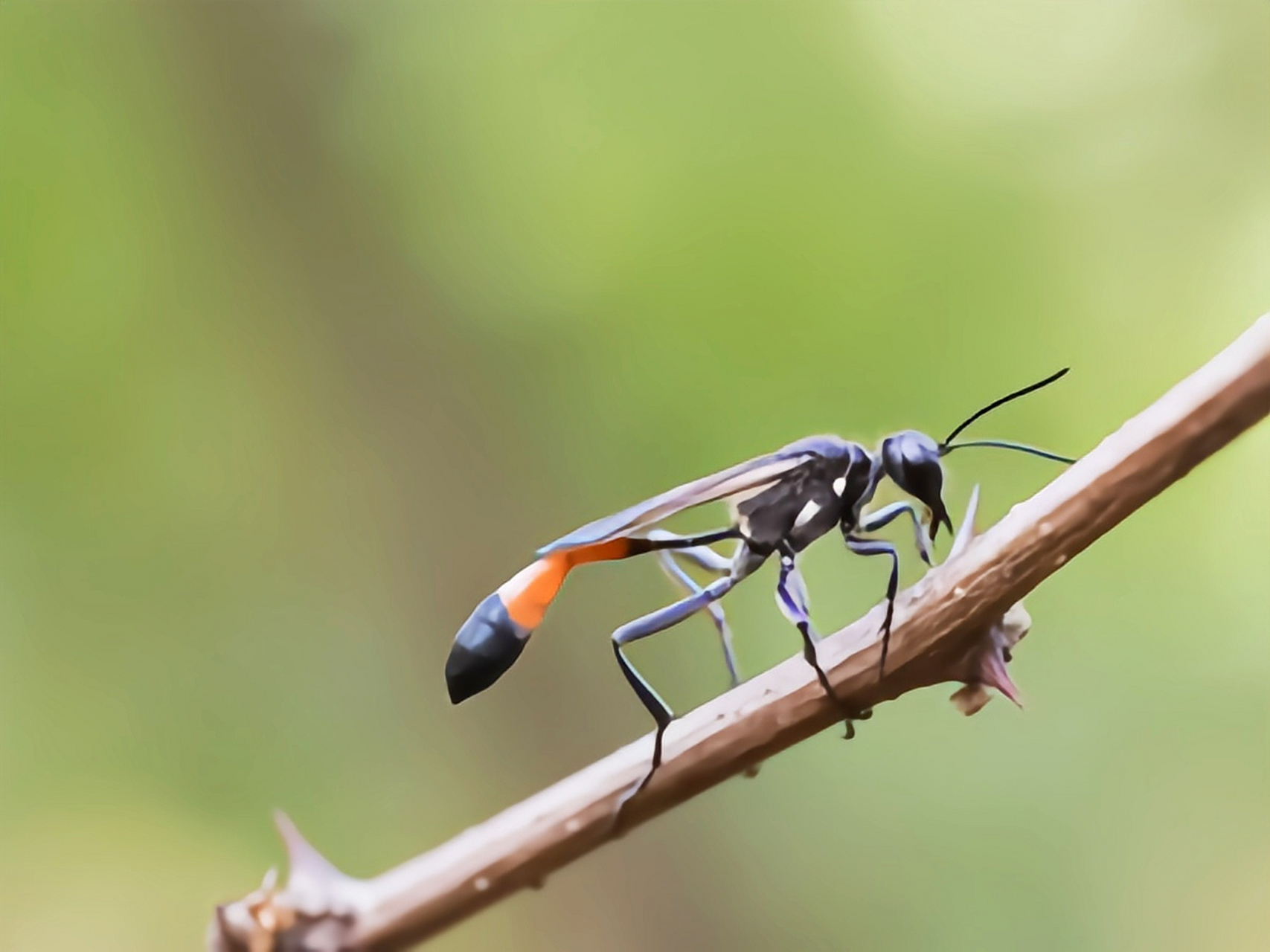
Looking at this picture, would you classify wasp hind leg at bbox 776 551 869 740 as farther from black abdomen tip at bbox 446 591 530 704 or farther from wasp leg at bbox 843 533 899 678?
black abdomen tip at bbox 446 591 530 704

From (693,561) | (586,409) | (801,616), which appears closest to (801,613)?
(801,616)

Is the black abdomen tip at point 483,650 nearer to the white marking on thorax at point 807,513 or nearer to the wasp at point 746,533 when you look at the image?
the wasp at point 746,533

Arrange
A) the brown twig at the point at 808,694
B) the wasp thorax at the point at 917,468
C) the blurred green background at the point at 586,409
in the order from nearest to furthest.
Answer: the brown twig at the point at 808,694 → the wasp thorax at the point at 917,468 → the blurred green background at the point at 586,409

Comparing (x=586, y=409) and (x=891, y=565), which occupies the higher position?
(x=586, y=409)

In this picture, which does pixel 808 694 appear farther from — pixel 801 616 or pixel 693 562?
pixel 693 562

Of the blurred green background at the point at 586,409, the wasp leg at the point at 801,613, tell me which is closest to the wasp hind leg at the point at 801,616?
the wasp leg at the point at 801,613

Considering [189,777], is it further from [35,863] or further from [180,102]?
[180,102]

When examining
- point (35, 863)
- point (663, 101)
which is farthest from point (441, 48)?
point (35, 863)
